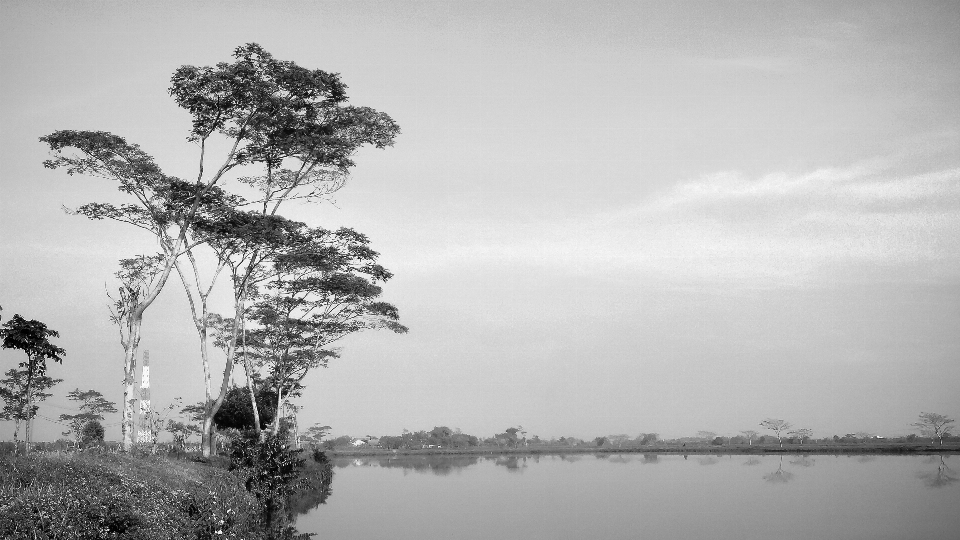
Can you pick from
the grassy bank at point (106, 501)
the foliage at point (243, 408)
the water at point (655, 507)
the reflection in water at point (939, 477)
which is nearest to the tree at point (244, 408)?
Result: the foliage at point (243, 408)

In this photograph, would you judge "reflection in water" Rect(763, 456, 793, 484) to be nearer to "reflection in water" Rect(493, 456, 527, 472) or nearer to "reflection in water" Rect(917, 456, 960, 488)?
"reflection in water" Rect(917, 456, 960, 488)

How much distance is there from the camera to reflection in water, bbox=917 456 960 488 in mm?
36200

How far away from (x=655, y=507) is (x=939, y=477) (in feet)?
65.2

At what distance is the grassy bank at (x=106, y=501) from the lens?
1025 centimetres

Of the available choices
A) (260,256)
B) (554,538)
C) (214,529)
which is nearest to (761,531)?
(554,538)

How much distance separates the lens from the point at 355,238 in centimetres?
2878

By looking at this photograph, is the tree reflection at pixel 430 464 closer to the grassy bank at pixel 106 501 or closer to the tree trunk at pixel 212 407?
the tree trunk at pixel 212 407

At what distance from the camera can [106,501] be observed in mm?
11617

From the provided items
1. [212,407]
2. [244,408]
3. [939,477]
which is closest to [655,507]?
[212,407]

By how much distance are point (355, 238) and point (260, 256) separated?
3.89 m

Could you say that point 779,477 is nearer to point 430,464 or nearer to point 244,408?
point 244,408

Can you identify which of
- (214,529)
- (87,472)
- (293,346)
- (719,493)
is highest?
(293,346)

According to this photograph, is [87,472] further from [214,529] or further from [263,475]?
[263,475]

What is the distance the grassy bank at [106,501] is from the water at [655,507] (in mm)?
6727
